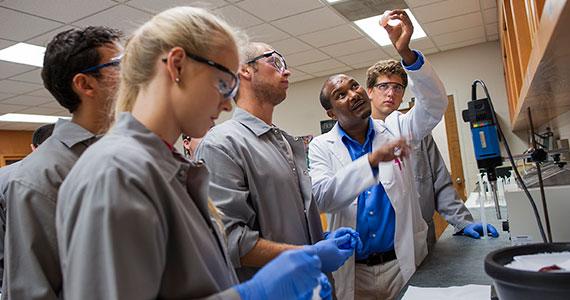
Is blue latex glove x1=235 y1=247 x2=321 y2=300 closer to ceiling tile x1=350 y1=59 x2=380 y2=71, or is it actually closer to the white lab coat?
the white lab coat

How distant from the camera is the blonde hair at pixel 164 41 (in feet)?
2.50

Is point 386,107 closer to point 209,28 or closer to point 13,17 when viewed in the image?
point 209,28

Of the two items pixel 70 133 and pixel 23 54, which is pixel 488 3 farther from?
pixel 23 54

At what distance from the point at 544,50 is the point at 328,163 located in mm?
1166

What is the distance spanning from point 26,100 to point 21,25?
2714mm

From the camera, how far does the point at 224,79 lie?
0.80m

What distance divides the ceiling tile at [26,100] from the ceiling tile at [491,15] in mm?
5496

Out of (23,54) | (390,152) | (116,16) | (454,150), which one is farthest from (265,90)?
(454,150)

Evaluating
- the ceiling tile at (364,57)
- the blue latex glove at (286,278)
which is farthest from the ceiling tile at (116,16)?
the blue latex glove at (286,278)

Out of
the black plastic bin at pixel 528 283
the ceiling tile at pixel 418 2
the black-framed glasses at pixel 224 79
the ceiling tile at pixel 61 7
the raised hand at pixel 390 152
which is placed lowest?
the black plastic bin at pixel 528 283

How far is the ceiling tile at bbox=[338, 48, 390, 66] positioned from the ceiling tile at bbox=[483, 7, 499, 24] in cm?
123

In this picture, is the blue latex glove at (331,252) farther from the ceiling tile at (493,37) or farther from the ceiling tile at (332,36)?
the ceiling tile at (493,37)

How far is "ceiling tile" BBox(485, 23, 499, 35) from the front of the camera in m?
4.72

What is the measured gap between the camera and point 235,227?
1.22 meters
